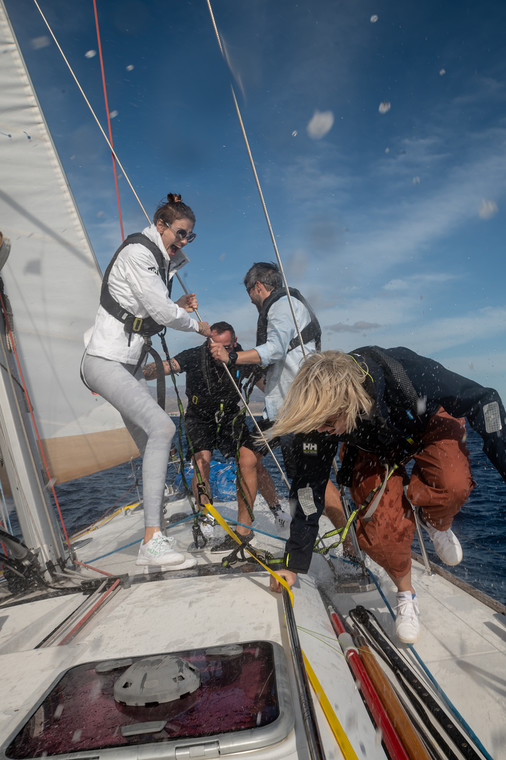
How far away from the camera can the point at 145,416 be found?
2.66 m

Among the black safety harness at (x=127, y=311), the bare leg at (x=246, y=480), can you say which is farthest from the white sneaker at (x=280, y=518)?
the black safety harness at (x=127, y=311)

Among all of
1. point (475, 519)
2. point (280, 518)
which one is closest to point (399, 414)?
point (280, 518)

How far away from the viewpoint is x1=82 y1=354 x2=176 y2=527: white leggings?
2.62 m

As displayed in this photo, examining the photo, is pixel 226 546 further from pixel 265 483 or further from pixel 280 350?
pixel 280 350

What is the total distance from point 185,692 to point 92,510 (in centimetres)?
1465

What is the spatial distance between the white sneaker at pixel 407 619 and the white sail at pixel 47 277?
3.84 meters

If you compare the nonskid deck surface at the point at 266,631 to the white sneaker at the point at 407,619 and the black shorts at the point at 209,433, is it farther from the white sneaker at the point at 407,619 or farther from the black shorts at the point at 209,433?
the black shorts at the point at 209,433

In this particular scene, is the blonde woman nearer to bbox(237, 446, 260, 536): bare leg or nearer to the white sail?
bbox(237, 446, 260, 536): bare leg

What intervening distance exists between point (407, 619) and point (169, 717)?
4.89 ft

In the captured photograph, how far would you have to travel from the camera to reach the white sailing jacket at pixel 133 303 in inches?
104

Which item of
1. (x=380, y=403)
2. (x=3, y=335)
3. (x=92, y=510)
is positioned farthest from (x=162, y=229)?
(x=92, y=510)

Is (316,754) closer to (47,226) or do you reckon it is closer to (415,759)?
(415,759)

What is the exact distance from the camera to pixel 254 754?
1.11 m

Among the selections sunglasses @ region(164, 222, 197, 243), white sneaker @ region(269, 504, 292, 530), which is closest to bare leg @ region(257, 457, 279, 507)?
white sneaker @ region(269, 504, 292, 530)
